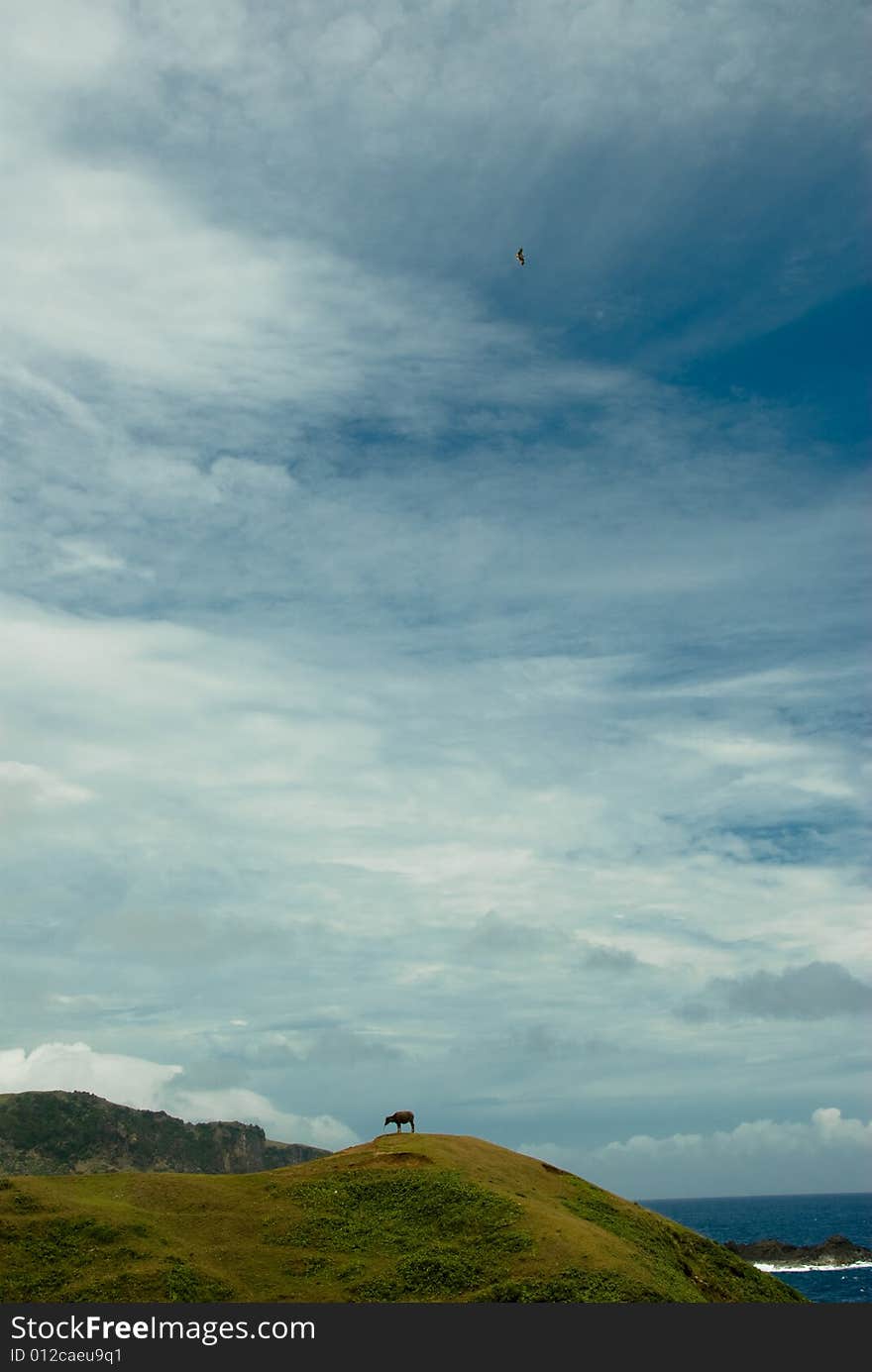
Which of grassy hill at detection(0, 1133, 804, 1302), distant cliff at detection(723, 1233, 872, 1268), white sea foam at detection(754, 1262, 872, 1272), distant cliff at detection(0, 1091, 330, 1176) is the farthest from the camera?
distant cliff at detection(0, 1091, 330, 1176)

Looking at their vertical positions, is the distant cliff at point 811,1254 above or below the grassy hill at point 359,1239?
below

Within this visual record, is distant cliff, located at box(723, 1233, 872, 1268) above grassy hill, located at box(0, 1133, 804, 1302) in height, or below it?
below

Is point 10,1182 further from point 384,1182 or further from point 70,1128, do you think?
point 70,1128

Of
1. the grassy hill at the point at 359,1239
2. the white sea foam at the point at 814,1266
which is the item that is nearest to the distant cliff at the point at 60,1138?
the white sea foam at the point at 814,1266

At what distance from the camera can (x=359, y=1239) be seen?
2233 inches

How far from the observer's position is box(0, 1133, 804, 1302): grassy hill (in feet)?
166

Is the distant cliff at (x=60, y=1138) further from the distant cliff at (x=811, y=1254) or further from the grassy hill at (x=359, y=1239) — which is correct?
the grassy hill at (x=359, y=1239)

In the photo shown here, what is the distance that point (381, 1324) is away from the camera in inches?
1804

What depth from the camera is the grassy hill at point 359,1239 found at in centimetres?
5066

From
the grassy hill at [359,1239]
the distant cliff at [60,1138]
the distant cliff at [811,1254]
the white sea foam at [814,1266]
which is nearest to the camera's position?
the grassy hill at [359,1239]

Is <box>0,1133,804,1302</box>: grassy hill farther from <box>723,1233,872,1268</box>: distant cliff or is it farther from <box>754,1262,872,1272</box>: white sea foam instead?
<box>723,1233,872,1268</box>: distant cliff

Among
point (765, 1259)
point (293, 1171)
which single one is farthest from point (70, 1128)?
point (293, 1171)

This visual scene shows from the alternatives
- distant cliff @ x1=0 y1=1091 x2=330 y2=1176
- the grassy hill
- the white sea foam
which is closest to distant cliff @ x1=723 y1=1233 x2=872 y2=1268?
the white sea foam

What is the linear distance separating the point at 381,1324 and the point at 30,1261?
17.8 m
